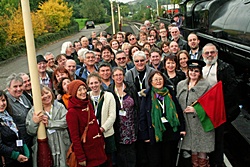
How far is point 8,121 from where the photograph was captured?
3877 mm

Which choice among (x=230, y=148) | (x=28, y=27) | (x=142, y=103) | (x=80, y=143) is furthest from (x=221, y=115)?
(x=28, y=27)

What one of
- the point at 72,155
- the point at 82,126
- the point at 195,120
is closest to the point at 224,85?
the point at 195,120

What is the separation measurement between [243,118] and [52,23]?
121 ft

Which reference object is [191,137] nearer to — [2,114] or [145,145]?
[145,145]

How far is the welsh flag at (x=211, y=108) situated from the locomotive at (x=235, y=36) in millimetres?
1731

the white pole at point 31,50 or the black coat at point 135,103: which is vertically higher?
the white pole at point 31,50

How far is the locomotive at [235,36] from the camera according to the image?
6.41 meters

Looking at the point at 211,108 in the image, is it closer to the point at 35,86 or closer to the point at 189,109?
the point at 189,109

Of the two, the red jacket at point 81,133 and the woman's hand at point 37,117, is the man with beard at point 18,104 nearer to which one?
the woman's hand at point 37,117

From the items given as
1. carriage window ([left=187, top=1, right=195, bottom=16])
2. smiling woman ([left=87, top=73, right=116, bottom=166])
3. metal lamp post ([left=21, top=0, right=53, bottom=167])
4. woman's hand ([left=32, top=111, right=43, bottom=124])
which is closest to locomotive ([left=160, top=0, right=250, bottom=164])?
carriage window ([left=187, top=1, right=195, bottom=16])

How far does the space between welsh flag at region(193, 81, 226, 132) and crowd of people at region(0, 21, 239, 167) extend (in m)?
0.09

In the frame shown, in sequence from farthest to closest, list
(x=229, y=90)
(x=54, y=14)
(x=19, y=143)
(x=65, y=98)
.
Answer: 1. (x=54, y=14)
2. (x=229, y=90)
3. (x=65, y=98)
4. (x=19, y=143)

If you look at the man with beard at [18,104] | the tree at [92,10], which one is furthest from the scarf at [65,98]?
the tree at [92,10]

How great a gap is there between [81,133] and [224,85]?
233 cm
